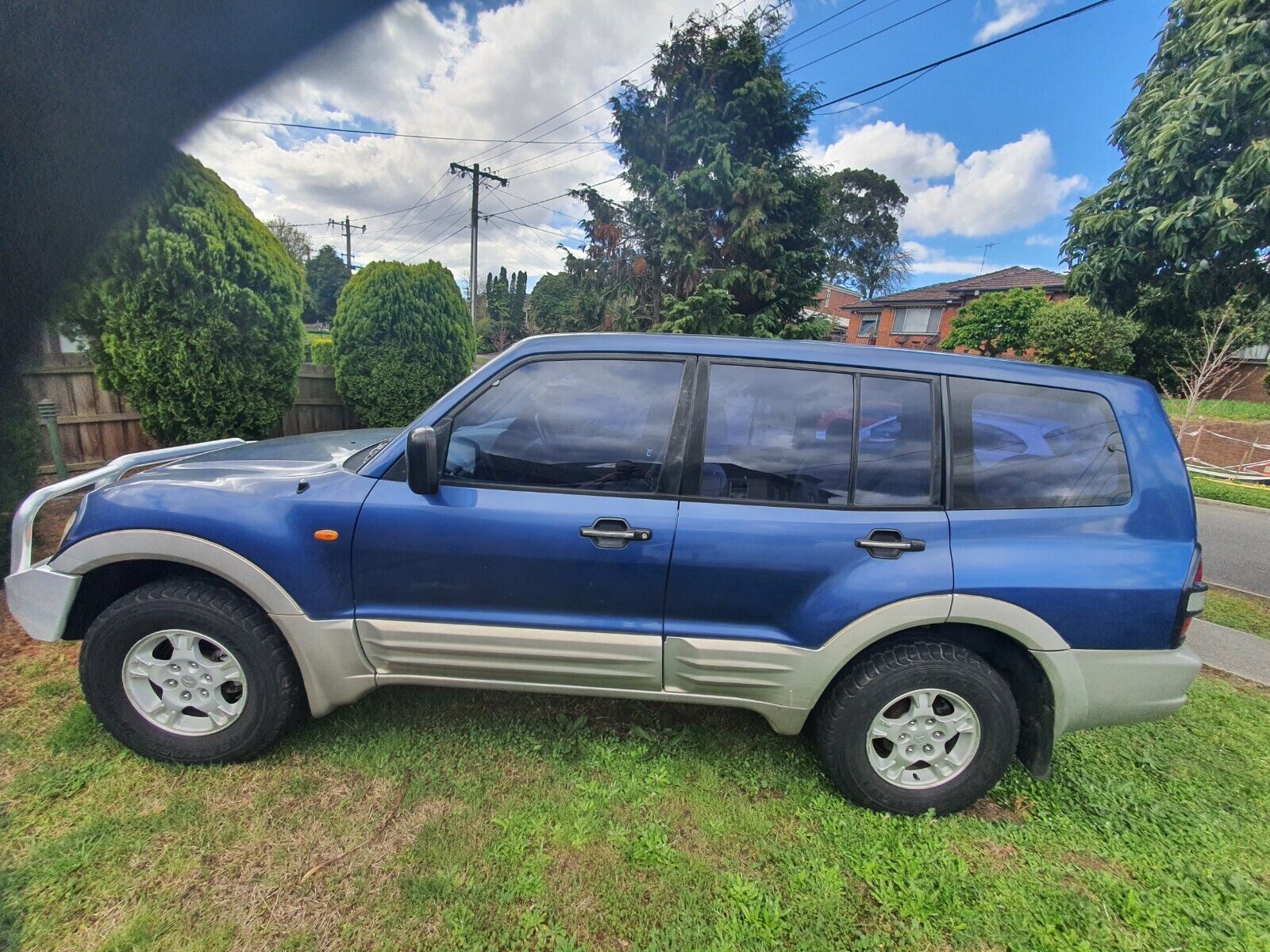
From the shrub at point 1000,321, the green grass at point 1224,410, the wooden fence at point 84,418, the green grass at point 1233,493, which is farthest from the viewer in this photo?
the shrub at point 1000,321

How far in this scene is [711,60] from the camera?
12250mm

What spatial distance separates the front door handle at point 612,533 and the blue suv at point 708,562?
1cm

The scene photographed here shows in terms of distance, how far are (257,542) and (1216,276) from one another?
5911 mm

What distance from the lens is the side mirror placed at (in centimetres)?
195

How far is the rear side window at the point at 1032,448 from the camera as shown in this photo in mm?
2098

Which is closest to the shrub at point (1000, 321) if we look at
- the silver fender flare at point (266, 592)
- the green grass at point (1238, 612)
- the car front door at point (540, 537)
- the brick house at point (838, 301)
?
the brick house at point (838, 301)

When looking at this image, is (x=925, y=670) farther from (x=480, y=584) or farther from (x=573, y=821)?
(x=480, y=584)

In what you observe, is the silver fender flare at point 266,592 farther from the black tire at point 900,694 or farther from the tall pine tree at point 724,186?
the tall pine tree at point 724,186

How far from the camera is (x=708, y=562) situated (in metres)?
2.06

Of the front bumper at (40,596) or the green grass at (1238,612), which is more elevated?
the front bumper at (40,596)

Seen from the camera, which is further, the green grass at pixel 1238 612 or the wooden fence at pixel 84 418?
the wooden fence at pixel 84 418

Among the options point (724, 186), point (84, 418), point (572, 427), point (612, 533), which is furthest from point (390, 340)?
point (724, 186)

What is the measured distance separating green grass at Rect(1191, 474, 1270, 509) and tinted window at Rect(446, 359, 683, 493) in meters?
11.6

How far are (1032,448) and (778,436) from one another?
1.00m
